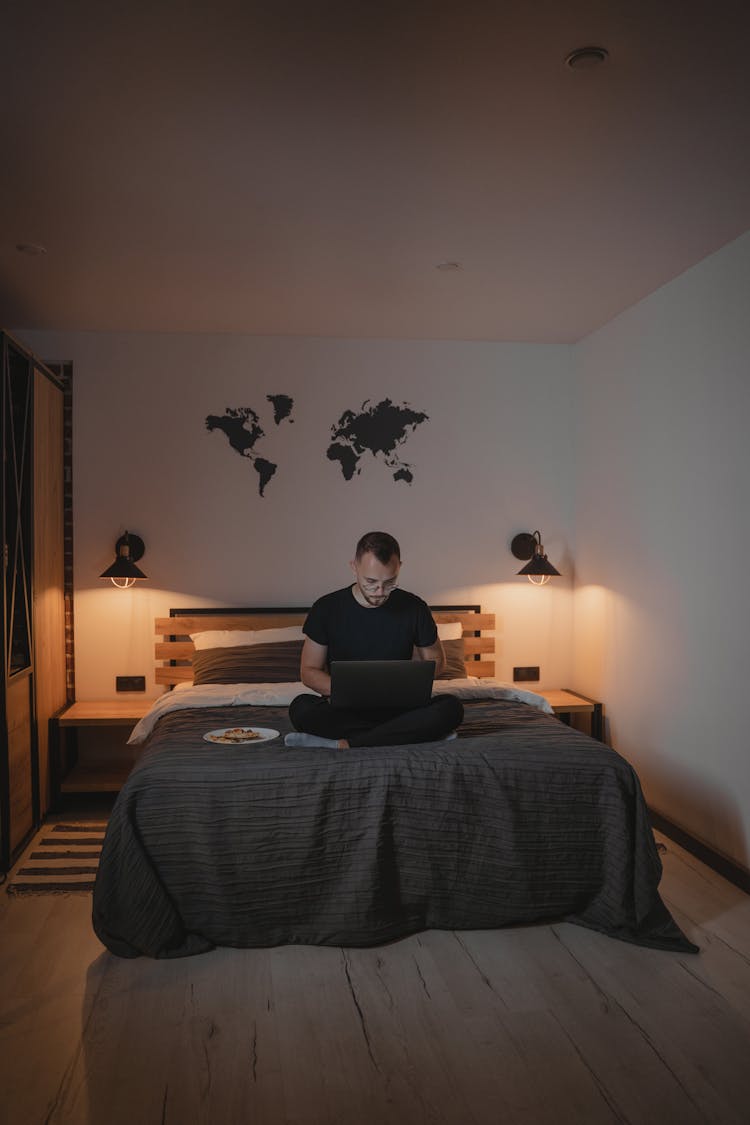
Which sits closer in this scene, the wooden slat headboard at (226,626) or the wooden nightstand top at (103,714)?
the wooden nightstand top at (103,714)

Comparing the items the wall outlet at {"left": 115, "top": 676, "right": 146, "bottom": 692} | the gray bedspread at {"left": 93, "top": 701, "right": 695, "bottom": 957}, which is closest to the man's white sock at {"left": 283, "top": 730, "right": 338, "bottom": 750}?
the gray bedspread at {"left": 93, "top": 701, "right": 695, "bottom": 957}

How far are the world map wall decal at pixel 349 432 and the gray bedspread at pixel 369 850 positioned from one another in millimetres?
2184

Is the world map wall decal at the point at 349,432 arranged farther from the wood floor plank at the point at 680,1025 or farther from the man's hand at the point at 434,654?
the wood floor plank at the point at 680,1025

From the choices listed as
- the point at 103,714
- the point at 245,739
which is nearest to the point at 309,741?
the point at 245,739

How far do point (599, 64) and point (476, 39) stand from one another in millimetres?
328

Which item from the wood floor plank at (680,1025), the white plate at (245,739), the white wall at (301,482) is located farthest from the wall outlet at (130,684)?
the wood floor plank at (680,1025)

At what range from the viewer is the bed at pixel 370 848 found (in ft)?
8.95

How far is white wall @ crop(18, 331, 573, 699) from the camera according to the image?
4602mm

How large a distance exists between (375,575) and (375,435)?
5.62 feet

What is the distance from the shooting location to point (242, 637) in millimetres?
4391

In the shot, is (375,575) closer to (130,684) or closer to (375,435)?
(375,435)

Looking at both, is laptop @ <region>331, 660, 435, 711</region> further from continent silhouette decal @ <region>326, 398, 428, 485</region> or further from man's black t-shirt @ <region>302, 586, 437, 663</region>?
continent silhouette decal @ <region>326, 398, 428, 485</region>

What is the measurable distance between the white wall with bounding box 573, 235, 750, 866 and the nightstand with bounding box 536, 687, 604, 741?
0.26 ft

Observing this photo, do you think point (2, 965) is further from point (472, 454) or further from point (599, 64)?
point (472, 454)
